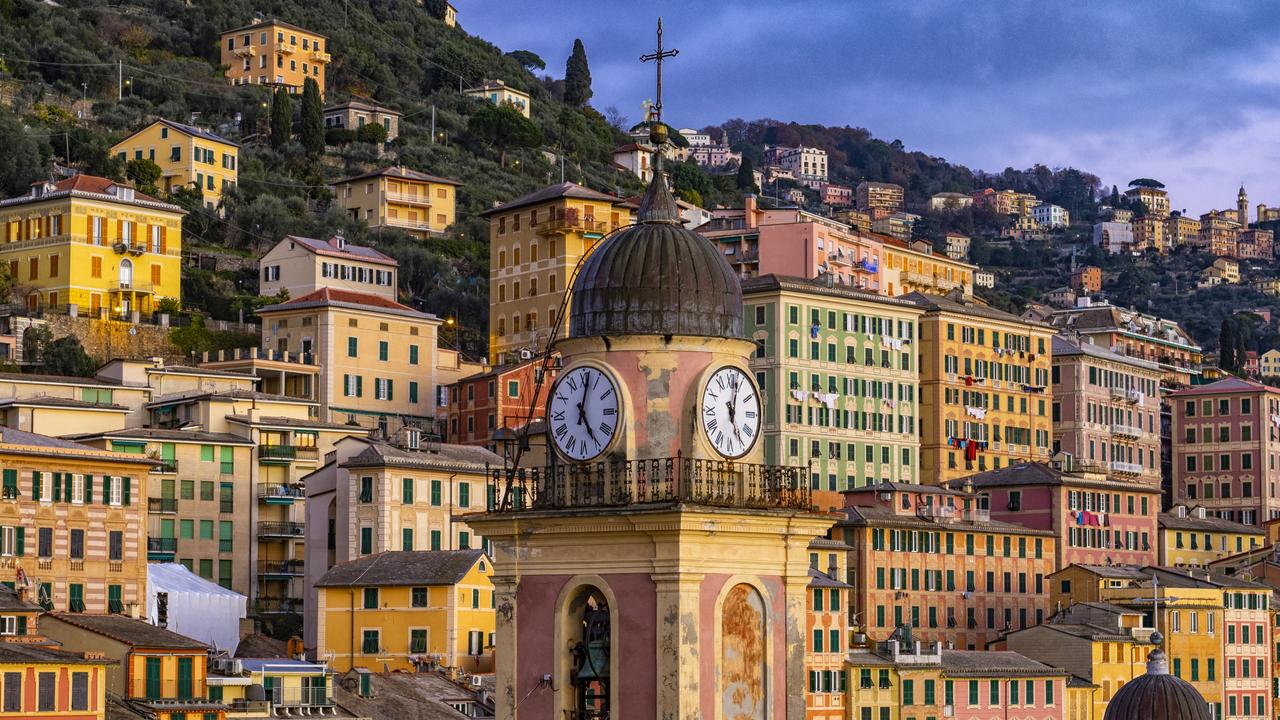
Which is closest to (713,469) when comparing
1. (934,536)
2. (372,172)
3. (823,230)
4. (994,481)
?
(934,536)

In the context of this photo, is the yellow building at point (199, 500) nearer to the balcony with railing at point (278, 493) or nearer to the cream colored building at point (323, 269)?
the balcony with railing at point (278, 493)

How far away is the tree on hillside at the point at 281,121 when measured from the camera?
575 feet

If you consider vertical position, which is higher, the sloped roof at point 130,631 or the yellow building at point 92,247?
the yellow building at point 92,247

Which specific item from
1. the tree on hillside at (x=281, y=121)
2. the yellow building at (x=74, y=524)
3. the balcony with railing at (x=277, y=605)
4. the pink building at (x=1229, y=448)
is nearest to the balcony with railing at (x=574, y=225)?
the balcony with railing at (x=277, y=605)

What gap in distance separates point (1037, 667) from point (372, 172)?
76276mm

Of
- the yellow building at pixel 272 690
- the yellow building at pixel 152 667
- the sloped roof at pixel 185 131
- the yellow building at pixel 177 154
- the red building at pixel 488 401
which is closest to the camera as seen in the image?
the yellow building at pixel 152 667

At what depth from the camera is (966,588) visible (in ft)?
367

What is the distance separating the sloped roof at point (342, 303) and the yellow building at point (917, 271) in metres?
31.2

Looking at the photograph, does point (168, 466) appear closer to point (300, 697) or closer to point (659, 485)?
point (300, 697)

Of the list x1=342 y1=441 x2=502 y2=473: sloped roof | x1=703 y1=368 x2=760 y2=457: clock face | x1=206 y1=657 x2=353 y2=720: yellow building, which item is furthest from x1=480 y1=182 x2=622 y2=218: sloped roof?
x1=703 y1=368 x2=760 y2=457: clock face

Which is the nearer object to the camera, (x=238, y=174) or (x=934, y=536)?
(x=934, y=536)

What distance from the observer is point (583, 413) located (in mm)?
21922

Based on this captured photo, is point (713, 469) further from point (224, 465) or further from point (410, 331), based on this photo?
point (410, 331)

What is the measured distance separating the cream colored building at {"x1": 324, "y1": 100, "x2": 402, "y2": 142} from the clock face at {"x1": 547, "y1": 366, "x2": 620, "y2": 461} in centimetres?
16476
